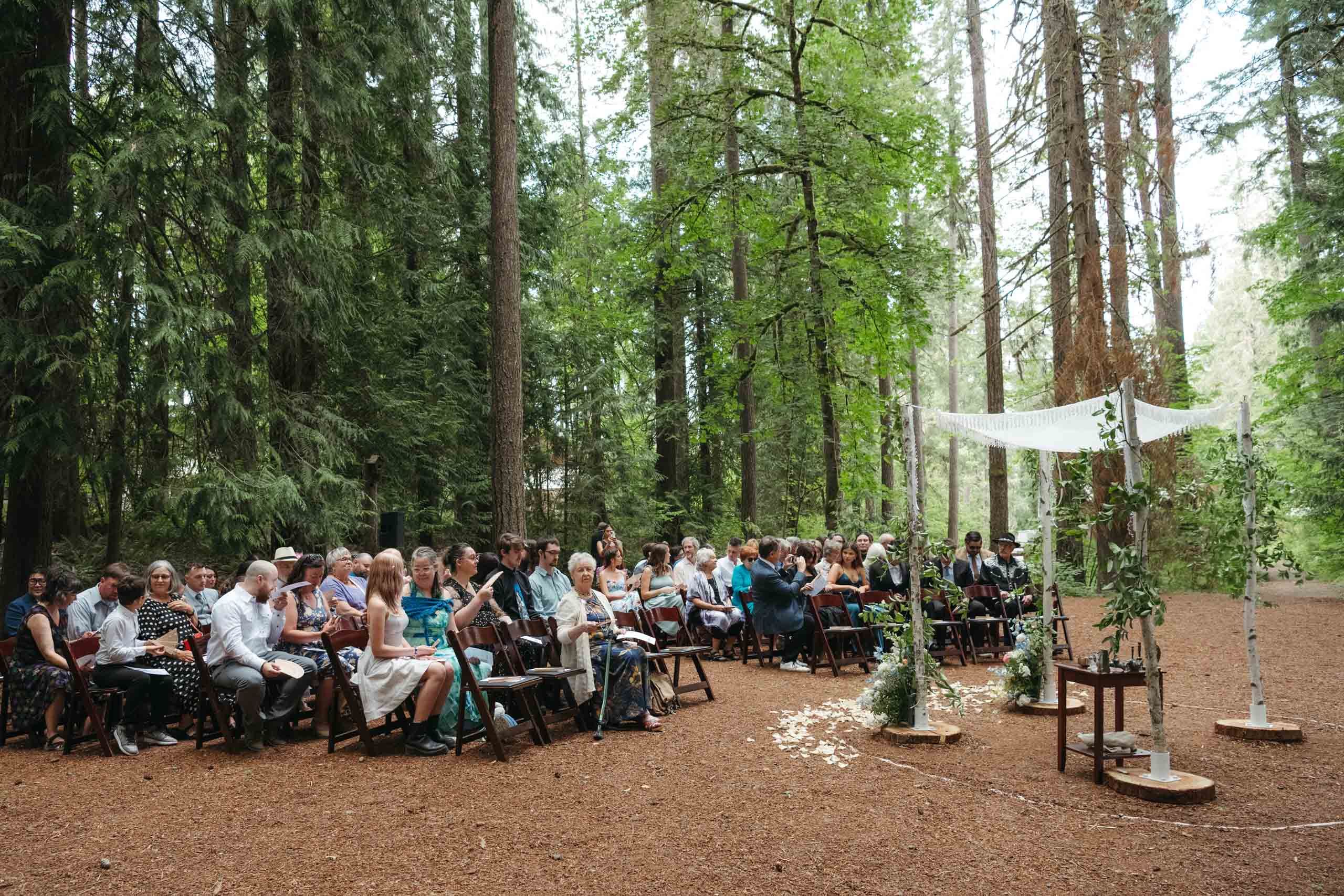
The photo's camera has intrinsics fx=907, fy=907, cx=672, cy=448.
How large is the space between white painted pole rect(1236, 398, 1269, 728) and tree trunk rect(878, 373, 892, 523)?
2.46 m

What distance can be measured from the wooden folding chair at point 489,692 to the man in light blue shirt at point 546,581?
1.15m

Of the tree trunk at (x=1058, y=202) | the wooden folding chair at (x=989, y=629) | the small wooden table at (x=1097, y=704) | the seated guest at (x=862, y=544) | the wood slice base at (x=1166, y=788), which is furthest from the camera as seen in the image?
the tree trunk at (x=1058, y=202)

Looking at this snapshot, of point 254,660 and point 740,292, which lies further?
point 740,292

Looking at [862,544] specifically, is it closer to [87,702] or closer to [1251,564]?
Answer: [1251,564]

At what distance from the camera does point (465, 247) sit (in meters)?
14.4

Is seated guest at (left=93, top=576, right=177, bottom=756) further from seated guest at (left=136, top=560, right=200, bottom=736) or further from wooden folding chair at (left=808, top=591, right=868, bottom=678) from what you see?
wooden folding chair at (left=808, top=591, right=868, bottom=678)

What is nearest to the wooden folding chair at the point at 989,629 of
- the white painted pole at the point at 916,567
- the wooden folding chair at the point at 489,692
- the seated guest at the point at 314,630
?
the white painted pole at the point at 916,567

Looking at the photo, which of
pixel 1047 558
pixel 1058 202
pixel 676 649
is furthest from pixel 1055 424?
pixel 1058 202

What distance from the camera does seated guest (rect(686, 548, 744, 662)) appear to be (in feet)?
35.0

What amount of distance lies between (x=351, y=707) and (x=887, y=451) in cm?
497

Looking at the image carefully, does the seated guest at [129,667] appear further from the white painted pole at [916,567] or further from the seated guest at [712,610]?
the seated guest at [712,610]

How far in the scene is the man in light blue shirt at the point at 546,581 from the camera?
794 cm

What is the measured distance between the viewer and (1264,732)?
6383 millimetres

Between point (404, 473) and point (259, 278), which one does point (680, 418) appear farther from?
point (259, 278)
